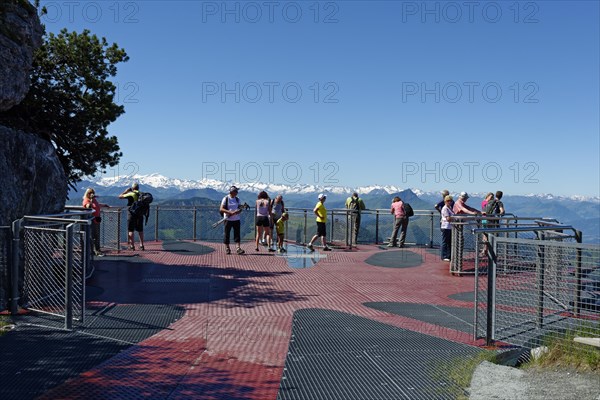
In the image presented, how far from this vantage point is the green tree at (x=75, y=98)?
14953 mm

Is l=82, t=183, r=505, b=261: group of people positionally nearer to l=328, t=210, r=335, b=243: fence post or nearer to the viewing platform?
l=328, t=210, r=335, b=243: fence post

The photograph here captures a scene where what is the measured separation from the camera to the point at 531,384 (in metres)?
5.18

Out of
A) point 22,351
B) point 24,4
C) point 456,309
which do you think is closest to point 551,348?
point 456,309

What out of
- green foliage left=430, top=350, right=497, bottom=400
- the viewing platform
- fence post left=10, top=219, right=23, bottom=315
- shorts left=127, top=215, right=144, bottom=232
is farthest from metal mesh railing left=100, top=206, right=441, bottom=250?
green foliage left=430, top=350, right=497, bottom=400

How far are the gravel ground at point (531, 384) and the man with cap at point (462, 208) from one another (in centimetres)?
920

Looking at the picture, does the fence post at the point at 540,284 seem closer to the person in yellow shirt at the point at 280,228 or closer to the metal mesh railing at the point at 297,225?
the person in yellow shirt at the point at 280,228

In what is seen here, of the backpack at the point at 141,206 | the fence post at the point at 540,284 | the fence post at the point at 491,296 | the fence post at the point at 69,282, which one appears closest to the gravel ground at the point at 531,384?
the fence post at the point at 491,296

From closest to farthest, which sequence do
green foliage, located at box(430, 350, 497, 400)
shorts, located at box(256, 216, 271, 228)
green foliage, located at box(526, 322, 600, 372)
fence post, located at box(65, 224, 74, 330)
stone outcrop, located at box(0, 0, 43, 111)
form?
green foliage, located at box(430, 350, 497, 400)
green foliage, located at box(526, 322, 600, 372)
fence post, located at box(65, 224, 74, 330)
stone outcrop, located at box(0, 0, 43, 111)
shorts, located at box(256, 216, 271, 228)

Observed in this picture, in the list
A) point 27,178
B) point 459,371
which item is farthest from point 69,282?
point 459,371

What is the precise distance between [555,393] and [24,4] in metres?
12.0

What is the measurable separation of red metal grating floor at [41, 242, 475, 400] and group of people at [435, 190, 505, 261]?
1.95 feet

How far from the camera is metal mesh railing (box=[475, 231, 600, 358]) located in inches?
251

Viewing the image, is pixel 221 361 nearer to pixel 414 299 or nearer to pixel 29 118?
pixel 414 299

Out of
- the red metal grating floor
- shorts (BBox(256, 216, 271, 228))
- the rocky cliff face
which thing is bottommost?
the red metal grating floor
